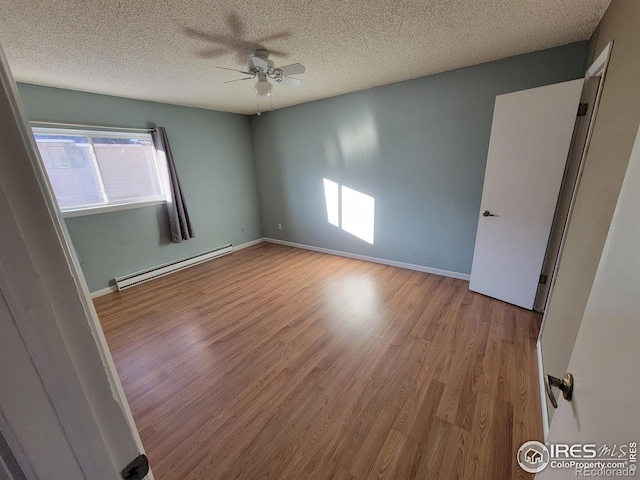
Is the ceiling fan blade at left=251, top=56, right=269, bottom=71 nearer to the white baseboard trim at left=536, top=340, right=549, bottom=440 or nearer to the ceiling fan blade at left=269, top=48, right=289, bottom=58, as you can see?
the ceiling fan blade at left=269, top=48, right=289, bottom=58

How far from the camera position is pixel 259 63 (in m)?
2.06

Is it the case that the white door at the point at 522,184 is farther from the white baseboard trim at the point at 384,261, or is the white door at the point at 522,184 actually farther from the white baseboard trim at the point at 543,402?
the white baseboard trim at the point at 543,402

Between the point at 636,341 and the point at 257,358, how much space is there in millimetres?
2043

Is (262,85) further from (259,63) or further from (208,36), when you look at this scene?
(208,36)

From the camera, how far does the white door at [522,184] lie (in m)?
2.05

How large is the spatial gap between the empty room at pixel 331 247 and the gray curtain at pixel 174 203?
0.03m

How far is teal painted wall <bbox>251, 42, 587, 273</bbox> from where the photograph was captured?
2.63m

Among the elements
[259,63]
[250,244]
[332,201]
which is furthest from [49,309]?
[250,244]

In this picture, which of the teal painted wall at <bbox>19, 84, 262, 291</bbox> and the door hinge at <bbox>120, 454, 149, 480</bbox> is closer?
the door hinge at <bbox>120, 454, 149, 480</bbox>

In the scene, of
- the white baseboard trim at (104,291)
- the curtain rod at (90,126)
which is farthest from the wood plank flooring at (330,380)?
the curtain rod at (90,126)

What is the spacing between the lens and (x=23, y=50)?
6.03ft

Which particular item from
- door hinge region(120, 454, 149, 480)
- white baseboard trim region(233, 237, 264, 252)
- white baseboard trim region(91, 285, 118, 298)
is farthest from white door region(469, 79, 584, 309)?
white baseboard trim region(91, 285, 118, 298)

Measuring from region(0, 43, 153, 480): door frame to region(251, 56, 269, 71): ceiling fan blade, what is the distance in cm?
204

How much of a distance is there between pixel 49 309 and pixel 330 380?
5.74 ft
